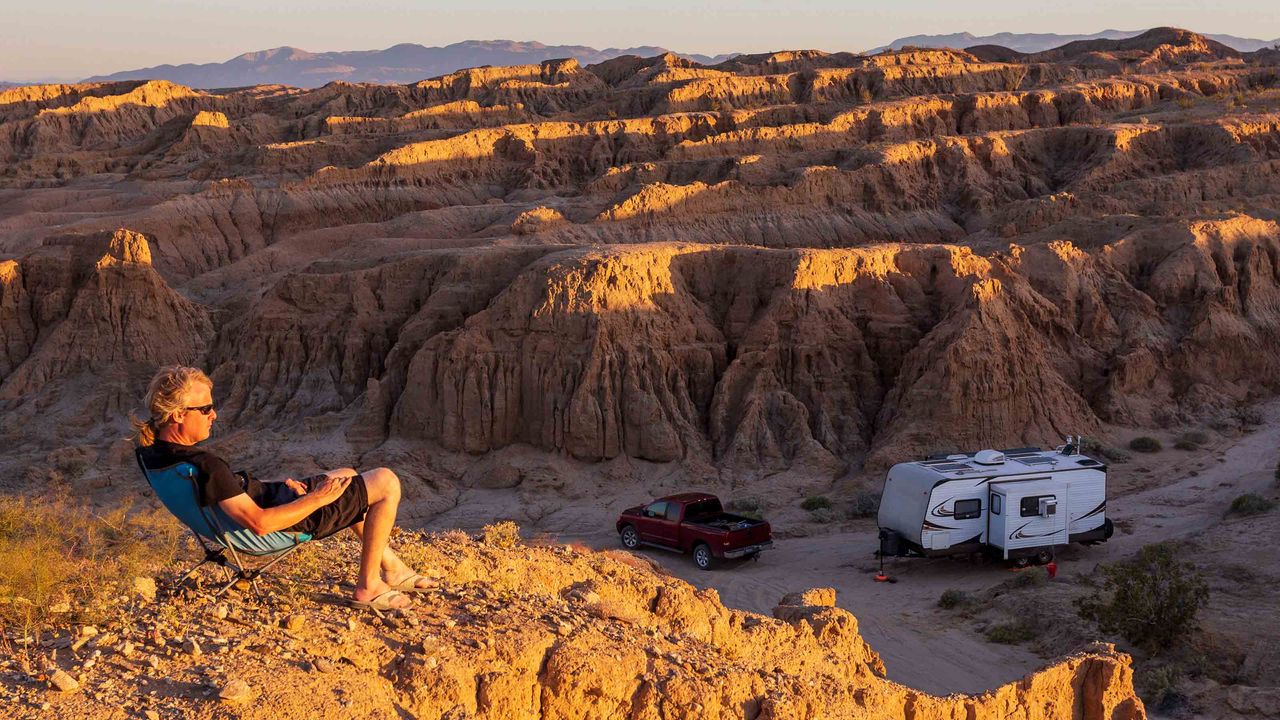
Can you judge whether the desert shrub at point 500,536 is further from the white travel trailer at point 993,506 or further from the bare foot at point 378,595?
the white travel trailer at point 993,506

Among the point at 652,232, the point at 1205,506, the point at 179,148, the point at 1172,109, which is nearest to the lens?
the point at 1205,506

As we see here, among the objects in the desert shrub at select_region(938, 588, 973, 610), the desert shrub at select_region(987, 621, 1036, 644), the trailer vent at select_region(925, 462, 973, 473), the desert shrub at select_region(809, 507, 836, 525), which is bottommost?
the desert shrub at select_region(809, 507, 836, 525)

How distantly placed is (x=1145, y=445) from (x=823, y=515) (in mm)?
9383

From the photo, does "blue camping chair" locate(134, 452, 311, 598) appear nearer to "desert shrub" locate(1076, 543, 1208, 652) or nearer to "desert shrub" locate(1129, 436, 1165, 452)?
"desert shrub" locate(1076, 543, 1208, 652)

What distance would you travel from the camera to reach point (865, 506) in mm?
28641

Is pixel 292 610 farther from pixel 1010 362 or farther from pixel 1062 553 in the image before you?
pixel 1010 362

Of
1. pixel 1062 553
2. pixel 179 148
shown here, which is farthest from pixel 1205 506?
pixel 179 148

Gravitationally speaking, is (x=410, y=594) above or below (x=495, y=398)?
above

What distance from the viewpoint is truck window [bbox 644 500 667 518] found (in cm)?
2623

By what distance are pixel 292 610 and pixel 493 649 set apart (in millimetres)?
1114

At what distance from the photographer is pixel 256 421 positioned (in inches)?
1372

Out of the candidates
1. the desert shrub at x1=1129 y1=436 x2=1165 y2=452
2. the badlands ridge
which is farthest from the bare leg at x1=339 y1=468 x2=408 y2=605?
the desert shrub at x1=1129 y1=436 x2=1165 y2=452

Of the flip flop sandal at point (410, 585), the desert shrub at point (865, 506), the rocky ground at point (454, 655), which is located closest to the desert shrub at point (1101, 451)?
the desert shrub at point (865, 506)

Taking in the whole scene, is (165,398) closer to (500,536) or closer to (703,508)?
(500,536)
